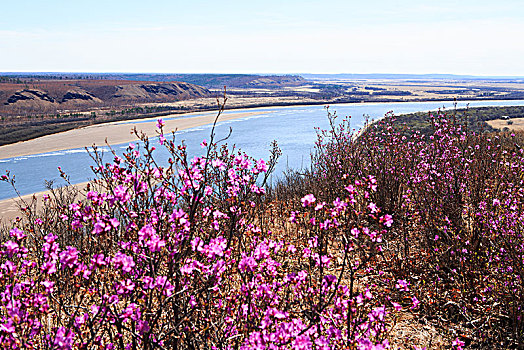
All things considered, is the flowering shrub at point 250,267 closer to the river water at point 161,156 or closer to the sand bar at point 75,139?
the river water at point 161,156

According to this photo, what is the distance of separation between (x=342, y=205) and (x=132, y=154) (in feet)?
7.14

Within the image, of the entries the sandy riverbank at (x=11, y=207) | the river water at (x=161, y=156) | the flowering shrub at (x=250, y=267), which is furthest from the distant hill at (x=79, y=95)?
the flowering shrub at (x=250, y=267)

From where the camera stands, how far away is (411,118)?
3575 cm

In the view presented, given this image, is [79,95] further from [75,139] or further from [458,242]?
[458,242]

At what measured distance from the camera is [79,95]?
80688mm

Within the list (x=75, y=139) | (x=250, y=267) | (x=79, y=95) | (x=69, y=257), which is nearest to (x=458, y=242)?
(x=250, y=267)

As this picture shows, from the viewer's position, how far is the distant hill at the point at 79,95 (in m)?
67.5

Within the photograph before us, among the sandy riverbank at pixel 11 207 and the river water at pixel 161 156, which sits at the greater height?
the river water at pixel 161 156

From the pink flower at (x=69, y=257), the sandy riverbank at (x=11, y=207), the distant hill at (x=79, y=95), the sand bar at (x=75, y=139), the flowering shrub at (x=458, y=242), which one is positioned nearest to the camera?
the pink flower at (x=69, y=257)

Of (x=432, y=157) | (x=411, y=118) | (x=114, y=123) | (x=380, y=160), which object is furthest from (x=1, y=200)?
(x=411, y=118)

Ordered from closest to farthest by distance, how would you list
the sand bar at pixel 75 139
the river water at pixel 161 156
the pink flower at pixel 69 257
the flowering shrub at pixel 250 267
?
1. the pink flower at pixel 69 257
2. the flowering shrub at pixel 250 267
3. the river water at pixel 161 156
4. the sand bar at pixel 75 139

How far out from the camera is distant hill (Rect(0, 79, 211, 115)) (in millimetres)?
67500

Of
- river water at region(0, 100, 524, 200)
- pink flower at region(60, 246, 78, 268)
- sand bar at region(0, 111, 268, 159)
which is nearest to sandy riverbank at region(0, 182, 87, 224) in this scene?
river water at region(0, 100, 524, 200)

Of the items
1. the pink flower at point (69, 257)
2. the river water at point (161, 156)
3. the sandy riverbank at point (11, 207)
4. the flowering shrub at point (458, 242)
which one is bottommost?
the sandy riverbank at point (11, 207)
